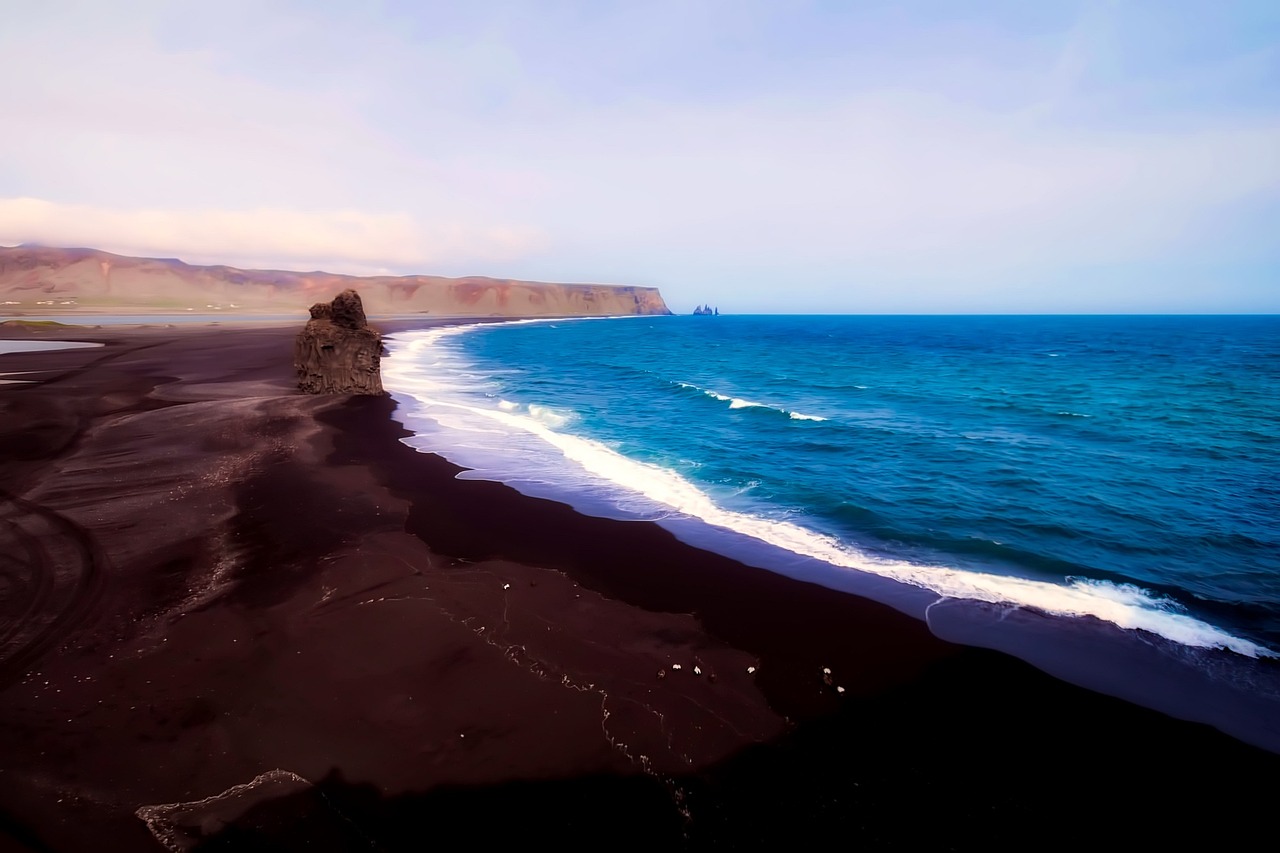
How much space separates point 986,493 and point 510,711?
14.1 metres

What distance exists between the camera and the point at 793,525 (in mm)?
12789

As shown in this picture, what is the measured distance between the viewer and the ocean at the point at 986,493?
332 inches

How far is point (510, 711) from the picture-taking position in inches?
252

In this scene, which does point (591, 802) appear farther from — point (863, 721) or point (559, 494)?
point (559, 494)

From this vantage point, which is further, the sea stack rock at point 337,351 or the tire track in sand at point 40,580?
the sea stack rock at point 337,351

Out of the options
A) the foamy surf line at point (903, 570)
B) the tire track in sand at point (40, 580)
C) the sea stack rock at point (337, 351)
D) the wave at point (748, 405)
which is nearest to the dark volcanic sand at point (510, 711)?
the tire track in sand at point (40, 580)

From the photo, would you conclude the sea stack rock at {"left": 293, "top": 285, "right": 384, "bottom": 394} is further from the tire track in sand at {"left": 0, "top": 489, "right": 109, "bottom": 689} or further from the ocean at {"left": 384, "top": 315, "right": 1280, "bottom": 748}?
the tire track in sand at {"left": 0, "top": 489, "right": 109, "bottom": 689}

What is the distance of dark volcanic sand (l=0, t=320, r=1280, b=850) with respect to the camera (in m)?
5.05

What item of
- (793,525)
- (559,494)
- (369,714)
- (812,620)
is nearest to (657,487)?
(559,494)

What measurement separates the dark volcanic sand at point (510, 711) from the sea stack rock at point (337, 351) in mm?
16484

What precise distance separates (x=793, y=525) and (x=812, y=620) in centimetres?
445

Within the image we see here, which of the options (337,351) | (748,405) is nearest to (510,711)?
(748,405)

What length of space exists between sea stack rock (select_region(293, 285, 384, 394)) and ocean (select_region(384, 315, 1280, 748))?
3.27 m

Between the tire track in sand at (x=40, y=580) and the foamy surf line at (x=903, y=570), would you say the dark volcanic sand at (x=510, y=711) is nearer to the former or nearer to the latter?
the tire track in sand at (x=40, y=580)
